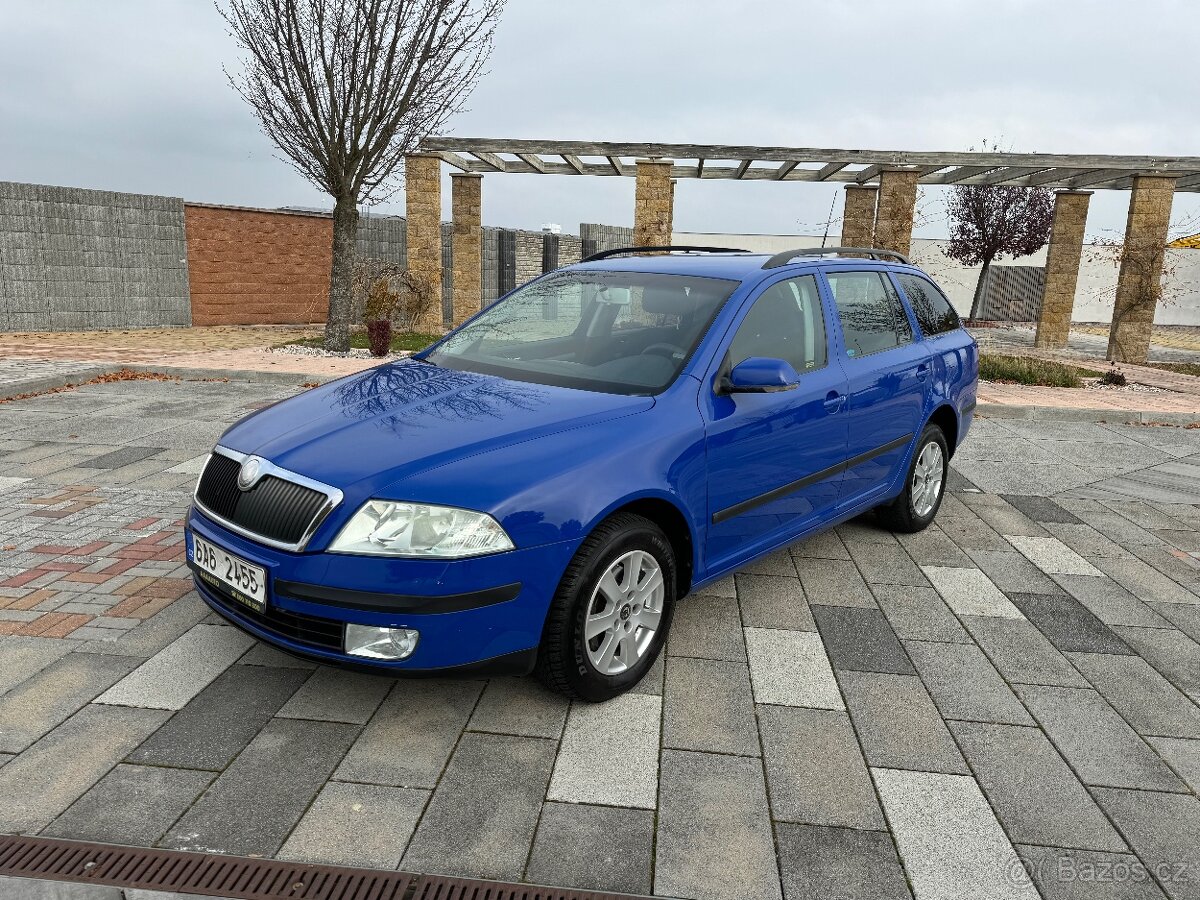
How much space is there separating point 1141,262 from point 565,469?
17.9 metres

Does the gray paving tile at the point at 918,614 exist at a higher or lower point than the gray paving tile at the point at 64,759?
higher

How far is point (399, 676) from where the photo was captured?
2828 mm

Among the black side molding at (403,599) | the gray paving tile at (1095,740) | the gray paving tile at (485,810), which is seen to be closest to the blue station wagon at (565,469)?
the black side molding at (403,599)

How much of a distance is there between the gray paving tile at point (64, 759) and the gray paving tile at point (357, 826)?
728 mm

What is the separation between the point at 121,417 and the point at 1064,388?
1194 cm

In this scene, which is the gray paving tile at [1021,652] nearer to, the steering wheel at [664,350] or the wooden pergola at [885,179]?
the steering wheel at [664,350]

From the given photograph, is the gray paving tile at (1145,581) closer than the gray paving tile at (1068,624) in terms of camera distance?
No

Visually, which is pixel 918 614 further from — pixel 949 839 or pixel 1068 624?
pixel 949 839

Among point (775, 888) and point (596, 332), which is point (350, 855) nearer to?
point (775, 888)

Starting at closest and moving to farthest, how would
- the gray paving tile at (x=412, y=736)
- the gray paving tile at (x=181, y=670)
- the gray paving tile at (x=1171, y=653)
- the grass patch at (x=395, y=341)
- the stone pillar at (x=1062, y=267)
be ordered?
1. the gray paving tile at (x=412, y=736)
2. the gray paving tile at (x=181, y=670)
3. the gray paving tile at (x=1171, y=653)
4. the grass patch at (x=395, y=341)
5. the stone pillar at (x=1062, y=267)

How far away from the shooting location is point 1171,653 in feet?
12.7

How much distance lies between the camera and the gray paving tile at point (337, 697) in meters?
3.10

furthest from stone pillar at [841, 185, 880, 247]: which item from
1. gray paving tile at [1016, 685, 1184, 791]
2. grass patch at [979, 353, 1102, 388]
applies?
gray paving tile at [1016, 685, 1184, 791]

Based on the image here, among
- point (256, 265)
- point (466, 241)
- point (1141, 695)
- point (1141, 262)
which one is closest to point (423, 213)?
point (466, 241)
